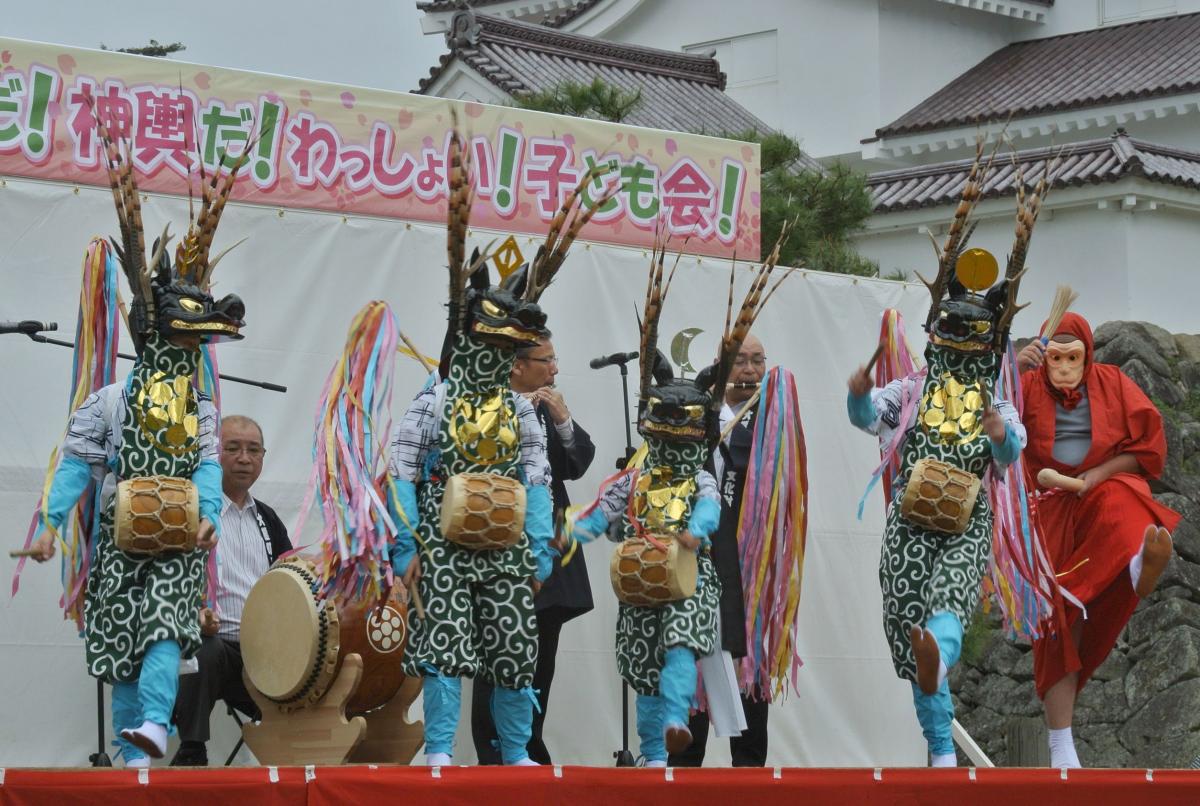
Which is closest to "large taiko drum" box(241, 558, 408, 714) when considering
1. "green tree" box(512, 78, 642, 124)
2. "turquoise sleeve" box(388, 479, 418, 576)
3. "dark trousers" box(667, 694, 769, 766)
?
"turquoise sleeve" box(388, 479, 418, 576)

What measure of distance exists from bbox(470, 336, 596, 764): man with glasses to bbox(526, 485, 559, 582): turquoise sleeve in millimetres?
690

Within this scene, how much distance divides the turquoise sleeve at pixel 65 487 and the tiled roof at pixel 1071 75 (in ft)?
35.6

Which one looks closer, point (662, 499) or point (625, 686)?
point (662, 499)

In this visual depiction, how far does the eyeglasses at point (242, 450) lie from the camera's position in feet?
21.5

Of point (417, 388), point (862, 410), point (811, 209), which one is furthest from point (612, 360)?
point (811, 209)

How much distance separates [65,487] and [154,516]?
326 millimetres

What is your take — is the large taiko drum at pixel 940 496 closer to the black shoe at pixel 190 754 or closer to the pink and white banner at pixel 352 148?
the pink and white banner at pixel 352 148

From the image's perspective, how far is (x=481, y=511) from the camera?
551 centimetres

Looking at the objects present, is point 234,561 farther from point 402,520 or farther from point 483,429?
point 483,429

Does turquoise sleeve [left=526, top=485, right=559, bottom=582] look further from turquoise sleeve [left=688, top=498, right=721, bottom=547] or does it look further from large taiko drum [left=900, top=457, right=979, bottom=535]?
large taiko drum [left=900, top=457, right=979, bottom=535]

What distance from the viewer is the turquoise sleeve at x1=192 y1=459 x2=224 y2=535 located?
18.5 ft

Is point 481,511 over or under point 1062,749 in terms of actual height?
over

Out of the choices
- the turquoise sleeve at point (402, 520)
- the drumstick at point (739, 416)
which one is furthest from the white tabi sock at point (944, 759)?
the turquoise sleeve at point (402, 520)

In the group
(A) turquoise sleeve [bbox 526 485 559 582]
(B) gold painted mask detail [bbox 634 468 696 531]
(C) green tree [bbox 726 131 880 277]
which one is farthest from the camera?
(C) green tree [bbox 726 131 880 277]
